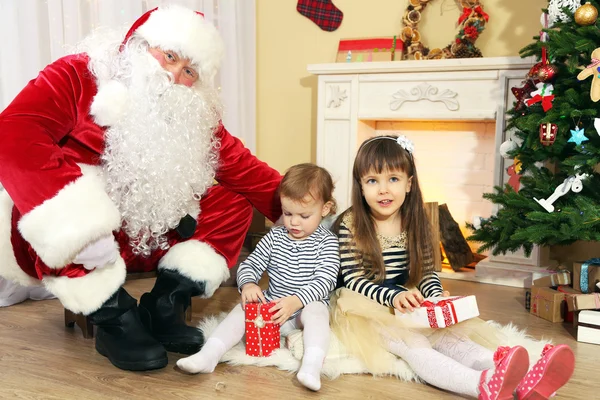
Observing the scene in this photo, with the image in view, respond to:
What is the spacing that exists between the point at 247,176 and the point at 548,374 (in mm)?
1211

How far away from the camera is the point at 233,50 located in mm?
→ 3961

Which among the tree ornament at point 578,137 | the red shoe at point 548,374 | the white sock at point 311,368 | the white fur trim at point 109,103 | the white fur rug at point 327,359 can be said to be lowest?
the white fur rug at point 327,359

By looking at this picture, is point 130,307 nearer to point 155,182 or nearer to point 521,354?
point 155,182

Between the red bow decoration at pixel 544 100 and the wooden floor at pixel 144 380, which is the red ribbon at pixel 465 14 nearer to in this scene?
the red bow decoration at pixel 544 100

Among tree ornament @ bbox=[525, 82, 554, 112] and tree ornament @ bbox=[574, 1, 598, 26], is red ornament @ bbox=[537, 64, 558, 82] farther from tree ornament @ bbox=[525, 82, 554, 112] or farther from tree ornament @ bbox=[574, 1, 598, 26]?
tree ornament @ bbox=[574, 1, 598, 26]

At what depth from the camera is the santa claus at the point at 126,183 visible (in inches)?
66.9

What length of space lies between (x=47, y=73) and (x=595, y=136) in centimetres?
203

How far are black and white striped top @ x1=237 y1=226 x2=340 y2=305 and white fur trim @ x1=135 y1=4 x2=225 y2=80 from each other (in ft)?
2.13

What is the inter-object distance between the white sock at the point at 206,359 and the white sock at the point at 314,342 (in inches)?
10.2

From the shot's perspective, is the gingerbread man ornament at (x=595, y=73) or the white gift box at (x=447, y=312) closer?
the white gift box at (x=447, y=312)

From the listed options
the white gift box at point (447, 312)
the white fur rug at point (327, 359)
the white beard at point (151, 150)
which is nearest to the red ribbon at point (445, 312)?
the white gift box at point (447, 312)

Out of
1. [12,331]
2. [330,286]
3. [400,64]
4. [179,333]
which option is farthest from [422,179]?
[12,331]

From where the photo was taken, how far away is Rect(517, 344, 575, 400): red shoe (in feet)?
5.05

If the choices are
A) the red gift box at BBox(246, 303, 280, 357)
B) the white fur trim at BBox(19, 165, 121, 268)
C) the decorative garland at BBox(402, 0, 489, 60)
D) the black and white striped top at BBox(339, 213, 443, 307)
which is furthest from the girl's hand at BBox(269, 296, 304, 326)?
the decorative garland at BBox(402, 0, 489, 60)
